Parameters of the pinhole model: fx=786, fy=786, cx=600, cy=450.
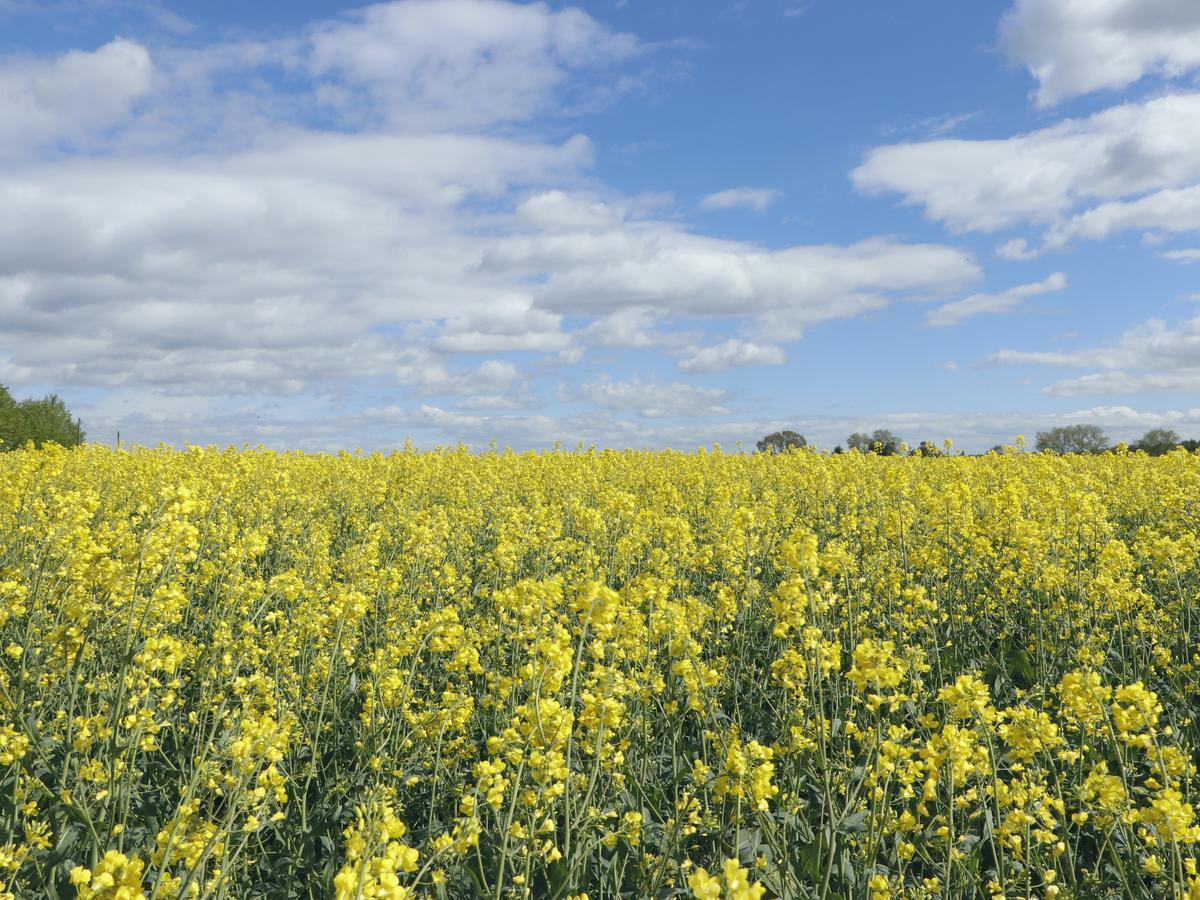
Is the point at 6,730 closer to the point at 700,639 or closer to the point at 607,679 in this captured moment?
the point at 607,679

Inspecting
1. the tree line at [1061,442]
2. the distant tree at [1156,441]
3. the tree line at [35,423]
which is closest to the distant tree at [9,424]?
the tree line at [35,423]

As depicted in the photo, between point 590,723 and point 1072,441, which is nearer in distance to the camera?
point 590,723

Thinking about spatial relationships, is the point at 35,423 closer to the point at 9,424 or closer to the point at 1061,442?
the point at 9,424

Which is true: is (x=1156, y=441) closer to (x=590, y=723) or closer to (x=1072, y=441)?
(x=1072, y=441)

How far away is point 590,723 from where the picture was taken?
326 cm

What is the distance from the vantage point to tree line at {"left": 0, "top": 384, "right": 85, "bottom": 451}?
35.1m

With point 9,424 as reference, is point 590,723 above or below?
below

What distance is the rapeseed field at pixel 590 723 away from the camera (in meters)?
3.01

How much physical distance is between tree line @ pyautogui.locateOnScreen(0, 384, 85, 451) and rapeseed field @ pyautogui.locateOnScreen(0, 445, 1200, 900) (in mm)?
33111

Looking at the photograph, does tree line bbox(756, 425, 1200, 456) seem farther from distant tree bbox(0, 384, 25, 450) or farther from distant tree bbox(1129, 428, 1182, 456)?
distant tree bbox(0, 384, 25, 450)

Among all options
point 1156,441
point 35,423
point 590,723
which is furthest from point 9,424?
point 1156,441

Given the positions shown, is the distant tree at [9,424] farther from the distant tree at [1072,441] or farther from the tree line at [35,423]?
the distant tree at [1072,441]

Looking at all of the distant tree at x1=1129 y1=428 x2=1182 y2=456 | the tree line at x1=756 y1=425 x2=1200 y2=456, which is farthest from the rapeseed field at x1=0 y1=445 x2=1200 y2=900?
the distant tree at x1=1129 y1=428 x2=1182 y2=456

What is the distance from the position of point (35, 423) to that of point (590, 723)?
44.1m
